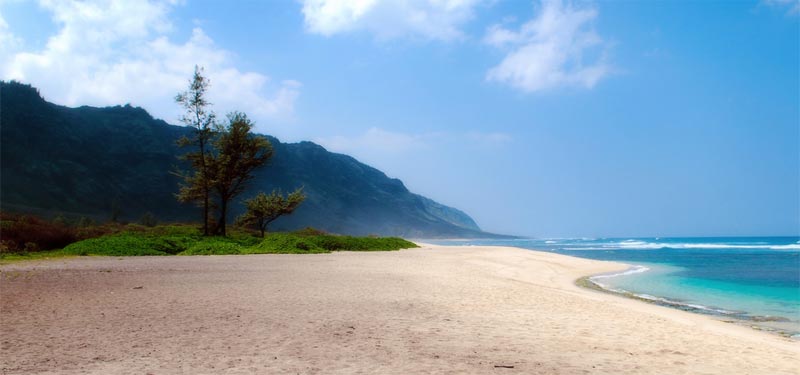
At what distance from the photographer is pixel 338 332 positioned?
764 centimetres

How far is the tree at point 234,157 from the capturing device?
121 feet

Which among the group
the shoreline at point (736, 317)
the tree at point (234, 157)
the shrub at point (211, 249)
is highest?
the tree at point (234, 157)

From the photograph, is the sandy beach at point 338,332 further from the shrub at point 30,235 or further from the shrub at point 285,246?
the shrub at point 285,246

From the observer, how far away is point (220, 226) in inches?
1398

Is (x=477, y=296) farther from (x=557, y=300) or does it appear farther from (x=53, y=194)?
(x=53, y=194)

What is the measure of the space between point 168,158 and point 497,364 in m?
116

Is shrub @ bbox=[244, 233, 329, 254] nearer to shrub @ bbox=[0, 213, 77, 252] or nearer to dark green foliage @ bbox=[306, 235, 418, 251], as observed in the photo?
dark green foliage @ bbox=[306, 235, 418, 251]

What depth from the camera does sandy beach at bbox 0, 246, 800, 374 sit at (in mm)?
6000

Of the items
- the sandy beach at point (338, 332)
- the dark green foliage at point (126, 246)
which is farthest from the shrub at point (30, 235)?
the sandy beach at point (338, 332)

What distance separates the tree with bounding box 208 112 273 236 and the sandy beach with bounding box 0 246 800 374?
23965mm

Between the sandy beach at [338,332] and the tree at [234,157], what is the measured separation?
78.6 ft

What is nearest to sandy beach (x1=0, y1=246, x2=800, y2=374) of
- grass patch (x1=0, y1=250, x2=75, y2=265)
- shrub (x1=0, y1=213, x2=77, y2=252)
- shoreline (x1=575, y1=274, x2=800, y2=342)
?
shoreline (x1=575, y1=274, x2=800, y2=342)

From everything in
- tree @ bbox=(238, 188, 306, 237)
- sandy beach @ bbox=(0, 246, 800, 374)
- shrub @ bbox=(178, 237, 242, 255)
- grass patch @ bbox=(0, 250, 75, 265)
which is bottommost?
sandy beach @ bbox=(0, 246, 800, 374)

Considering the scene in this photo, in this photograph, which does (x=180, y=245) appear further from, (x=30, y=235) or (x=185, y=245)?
(x=30, y=235)
